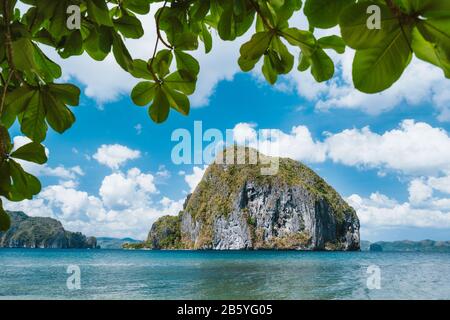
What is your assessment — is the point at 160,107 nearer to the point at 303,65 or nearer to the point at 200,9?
the point at 200,9

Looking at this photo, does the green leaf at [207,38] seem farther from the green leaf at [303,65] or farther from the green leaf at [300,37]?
the green leaf at [300,37]

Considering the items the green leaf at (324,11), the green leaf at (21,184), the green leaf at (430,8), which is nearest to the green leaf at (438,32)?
the green leaf at (430,8)

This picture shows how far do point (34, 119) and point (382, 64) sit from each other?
769 millimetres

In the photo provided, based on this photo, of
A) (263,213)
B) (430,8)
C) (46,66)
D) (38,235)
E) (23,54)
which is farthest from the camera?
(38,235)

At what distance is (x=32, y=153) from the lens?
2.79 ft

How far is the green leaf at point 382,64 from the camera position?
48 centimetres

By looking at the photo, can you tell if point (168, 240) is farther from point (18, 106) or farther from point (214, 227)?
point (18, 106)

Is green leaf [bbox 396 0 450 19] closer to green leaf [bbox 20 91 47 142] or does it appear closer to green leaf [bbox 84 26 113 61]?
green leaf [bbox 84 26 113 61]

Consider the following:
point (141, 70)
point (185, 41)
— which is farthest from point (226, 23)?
point (141, 70)

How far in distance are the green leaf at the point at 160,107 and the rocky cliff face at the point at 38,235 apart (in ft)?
428
